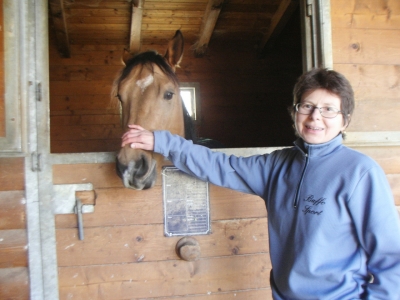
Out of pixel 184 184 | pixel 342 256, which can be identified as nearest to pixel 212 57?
pixel 184 184

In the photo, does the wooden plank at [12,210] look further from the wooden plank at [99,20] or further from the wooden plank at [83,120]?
the wooden plank at [83,120]

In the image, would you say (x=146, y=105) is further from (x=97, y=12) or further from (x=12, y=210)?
(x=97, y=12)

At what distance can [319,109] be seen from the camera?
1044mm

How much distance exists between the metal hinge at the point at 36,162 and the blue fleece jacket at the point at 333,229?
1.06m

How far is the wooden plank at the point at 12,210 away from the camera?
1376mm

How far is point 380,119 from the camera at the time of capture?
1.65m

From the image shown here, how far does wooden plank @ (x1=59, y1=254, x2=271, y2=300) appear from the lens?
4.74 ft

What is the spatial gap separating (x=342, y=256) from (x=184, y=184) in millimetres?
778

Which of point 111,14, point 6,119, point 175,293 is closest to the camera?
point 6,119

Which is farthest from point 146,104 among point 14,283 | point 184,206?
point 14,283

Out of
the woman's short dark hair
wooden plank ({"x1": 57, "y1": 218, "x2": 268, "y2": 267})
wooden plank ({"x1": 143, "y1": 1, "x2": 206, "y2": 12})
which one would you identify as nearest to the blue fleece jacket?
the woman's short dark hair

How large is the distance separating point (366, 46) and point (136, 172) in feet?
4.65

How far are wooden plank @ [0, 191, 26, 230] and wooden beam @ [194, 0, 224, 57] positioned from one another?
267 centimetres

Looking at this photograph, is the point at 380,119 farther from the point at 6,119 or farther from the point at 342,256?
the point at 6,119
